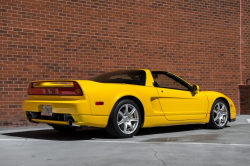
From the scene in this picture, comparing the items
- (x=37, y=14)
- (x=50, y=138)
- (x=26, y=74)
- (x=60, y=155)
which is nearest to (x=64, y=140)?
(x=50, y=138)

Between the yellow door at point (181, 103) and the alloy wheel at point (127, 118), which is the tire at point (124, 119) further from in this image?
the yellow door at point (181, 103)

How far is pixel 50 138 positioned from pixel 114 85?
154cm

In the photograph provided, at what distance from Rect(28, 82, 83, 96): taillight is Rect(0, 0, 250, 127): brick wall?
2.24m

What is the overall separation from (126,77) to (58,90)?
1.39m

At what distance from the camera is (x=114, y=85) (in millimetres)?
6840

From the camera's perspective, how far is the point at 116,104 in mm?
6762

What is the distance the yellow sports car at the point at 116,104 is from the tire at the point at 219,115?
17 cm

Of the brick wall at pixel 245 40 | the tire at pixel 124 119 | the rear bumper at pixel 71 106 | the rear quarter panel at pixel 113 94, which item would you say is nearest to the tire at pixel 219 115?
the rear quarter panel at pixel 113 94

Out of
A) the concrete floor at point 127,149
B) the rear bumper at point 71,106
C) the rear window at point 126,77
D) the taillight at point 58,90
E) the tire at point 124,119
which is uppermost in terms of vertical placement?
the rear window at point 126,77

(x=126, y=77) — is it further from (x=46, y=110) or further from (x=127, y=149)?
(x=127, y=149)

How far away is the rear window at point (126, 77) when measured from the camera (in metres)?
7.46

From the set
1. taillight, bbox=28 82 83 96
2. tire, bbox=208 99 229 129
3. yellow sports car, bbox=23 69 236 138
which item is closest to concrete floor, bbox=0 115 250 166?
yellow sports car, bbox=23 69 236 138

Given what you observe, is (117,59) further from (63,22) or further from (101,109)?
(101,109)

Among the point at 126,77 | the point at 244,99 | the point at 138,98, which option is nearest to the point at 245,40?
the point at 244,99
